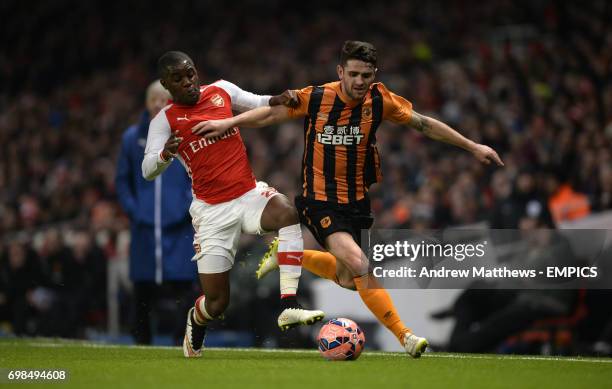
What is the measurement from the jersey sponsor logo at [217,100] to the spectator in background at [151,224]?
163 cm

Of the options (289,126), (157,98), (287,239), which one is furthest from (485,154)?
(289,126)

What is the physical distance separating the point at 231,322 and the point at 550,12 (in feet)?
28.7

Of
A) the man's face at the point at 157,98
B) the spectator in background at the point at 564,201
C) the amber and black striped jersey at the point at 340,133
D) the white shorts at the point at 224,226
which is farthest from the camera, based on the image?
the spectator in background at the point at 564,201

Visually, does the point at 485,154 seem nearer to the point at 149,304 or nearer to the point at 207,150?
the point at 207,150

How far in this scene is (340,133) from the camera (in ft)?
24.7

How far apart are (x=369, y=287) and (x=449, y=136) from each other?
3.79 feet

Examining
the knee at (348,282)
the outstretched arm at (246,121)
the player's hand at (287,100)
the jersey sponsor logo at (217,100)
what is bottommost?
the knee at (348,282)

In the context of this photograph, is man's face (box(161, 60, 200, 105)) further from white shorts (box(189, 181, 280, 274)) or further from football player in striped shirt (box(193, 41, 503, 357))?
white shorts (box(189, 181, 280, 274))

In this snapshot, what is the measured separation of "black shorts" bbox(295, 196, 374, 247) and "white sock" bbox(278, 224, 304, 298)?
126 millimetres

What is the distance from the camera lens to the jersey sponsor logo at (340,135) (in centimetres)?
754

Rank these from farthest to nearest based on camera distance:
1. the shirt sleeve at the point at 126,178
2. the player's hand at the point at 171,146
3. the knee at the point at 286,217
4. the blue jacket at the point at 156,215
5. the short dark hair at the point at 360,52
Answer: the shirt sleeve at the point at 126,178, the blue jacket at the point at 156,215, the knee at the point at 286,217, the player's hand at the point at 171,146, the short dark hair at the point at 360,52

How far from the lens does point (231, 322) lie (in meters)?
11.7

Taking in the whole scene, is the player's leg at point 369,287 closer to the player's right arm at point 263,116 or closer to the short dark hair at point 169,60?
the player's right arm at point 263,116

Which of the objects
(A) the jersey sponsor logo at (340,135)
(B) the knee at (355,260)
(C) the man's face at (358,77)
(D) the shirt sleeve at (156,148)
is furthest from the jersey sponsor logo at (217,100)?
(B) the knee at (355,260)
